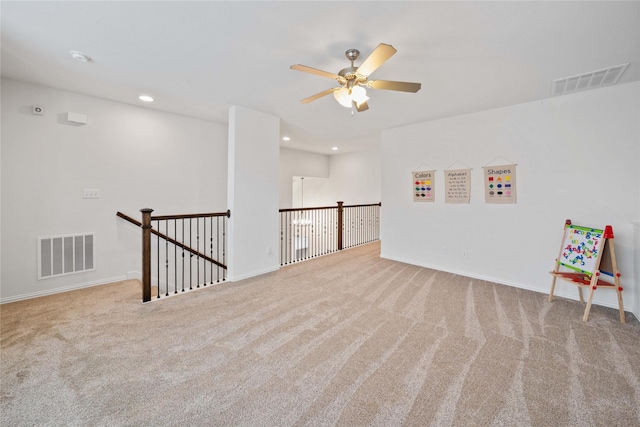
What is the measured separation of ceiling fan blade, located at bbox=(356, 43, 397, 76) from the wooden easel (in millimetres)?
2885

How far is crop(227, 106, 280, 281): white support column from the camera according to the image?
3709 millimetres

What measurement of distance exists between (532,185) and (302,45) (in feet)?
11.1

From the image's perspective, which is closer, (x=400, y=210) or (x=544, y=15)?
(x=544, y=15)

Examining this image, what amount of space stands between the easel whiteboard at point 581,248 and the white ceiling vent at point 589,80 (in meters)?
1.59

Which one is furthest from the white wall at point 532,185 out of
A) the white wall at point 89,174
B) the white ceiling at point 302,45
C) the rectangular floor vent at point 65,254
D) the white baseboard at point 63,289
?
the rectangular floor vent at point 65,254

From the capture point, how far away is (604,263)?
2738 millimetres

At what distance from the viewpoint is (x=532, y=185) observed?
134 inches

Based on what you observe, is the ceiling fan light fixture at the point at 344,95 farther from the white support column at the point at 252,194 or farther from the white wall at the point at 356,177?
the white wall at the point at 356,177

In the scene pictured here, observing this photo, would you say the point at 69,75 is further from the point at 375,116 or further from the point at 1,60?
the point at 375,116

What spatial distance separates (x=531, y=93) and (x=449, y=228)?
2.06 meters

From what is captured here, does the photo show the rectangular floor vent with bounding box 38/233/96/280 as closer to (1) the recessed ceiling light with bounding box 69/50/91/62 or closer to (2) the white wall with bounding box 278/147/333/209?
(1) the recessed ceiling light with bounding box 69/50/91/62

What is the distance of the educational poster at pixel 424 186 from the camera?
4316 millimetres

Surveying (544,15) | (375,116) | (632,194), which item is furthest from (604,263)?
(375,116)

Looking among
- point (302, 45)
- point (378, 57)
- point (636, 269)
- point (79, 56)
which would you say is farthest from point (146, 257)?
point (636, 269)
